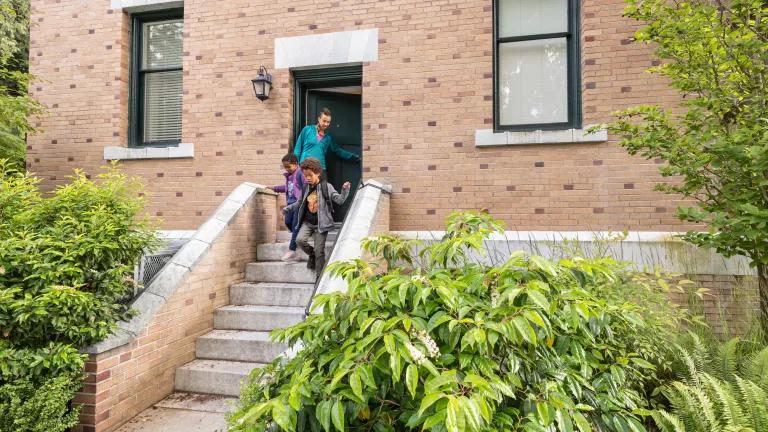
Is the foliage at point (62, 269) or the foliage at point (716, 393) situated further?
the foliage at point (62, 269)

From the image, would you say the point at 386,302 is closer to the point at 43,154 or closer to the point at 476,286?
the point at 476,286

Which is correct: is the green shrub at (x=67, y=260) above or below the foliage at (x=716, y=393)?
above

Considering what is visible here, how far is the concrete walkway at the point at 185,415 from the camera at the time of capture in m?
3.53

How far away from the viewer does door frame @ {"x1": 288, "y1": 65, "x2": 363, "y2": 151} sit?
6836mm

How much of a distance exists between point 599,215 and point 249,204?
15.4ft

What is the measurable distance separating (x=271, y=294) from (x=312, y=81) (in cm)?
367

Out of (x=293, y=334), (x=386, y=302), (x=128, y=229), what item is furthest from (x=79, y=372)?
(x=386, y=302)

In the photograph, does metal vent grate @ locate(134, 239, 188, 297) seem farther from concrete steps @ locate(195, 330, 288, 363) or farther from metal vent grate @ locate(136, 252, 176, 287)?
concrete steps @ locate(195, 330, 288, 363)

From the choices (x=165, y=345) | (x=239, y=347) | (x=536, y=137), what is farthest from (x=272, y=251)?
(x=536, y=137)

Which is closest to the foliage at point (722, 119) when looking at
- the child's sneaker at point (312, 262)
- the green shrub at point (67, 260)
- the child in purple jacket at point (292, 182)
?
the child's sneaker at point (312, 262)

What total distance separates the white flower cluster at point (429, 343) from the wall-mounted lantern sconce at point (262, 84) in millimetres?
5891

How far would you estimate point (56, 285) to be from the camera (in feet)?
10.7

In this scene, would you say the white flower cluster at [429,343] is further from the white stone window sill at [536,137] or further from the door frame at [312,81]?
the door frame at [312,81]

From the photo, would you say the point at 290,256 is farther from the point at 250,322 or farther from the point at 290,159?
the point at 290,159
